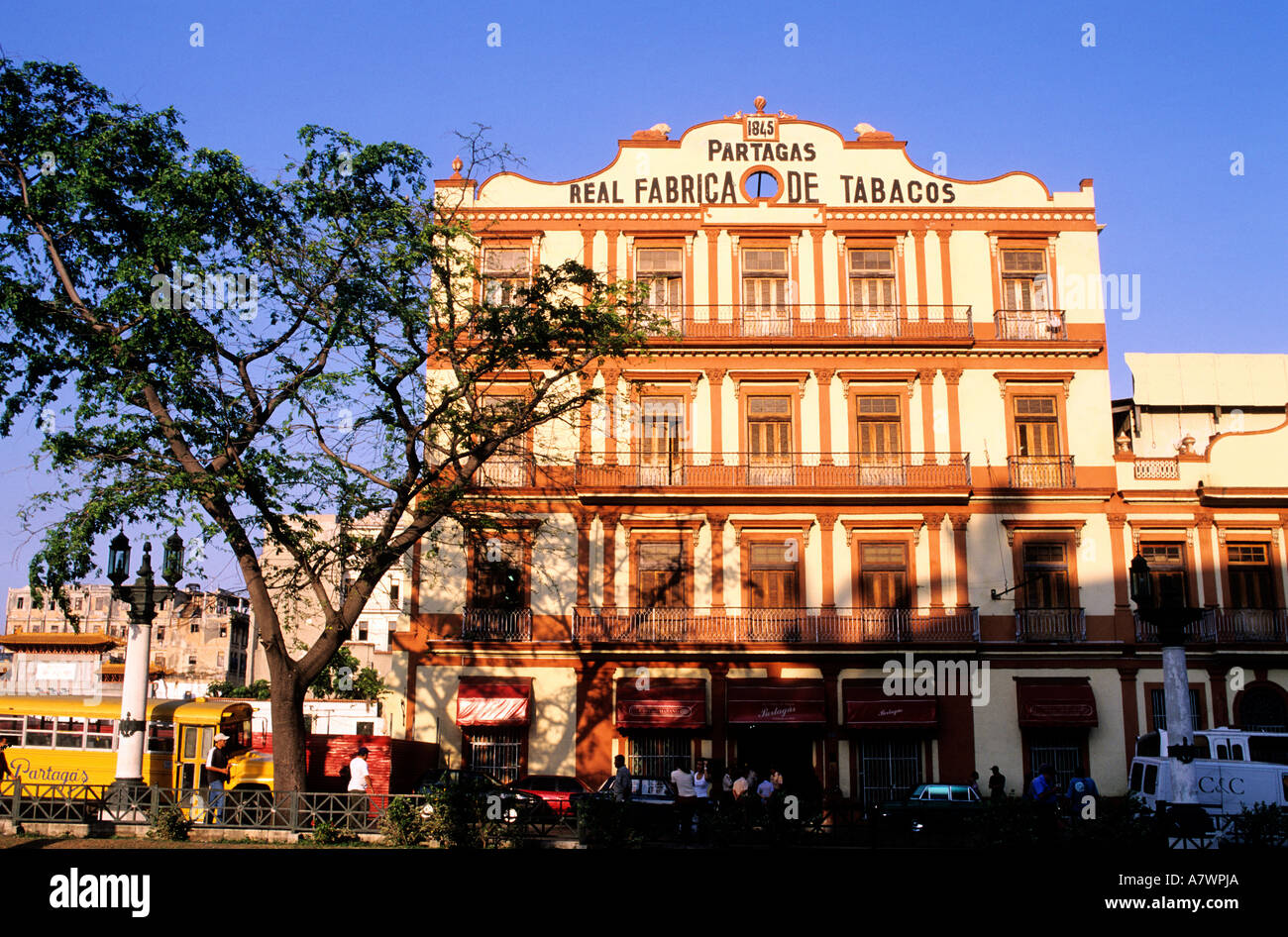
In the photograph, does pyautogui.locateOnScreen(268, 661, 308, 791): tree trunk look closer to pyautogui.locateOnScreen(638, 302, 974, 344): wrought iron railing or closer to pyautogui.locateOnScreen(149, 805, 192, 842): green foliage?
pyautogui.locateOnScreen(149, 805, 192, 842): green foliage

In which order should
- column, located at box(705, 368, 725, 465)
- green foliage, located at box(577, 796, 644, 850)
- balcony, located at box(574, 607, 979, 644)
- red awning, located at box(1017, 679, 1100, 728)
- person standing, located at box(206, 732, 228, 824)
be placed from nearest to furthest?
green foliage, located at box(577, 796, 644, 850)
person standing, located at box(206, 732, 228, 824)
red awning, located at box(1017, 679, 1100, 728)
balcony, located at box(574, 607, 979, 644)
column, located at box(705, 368, 725, 465)

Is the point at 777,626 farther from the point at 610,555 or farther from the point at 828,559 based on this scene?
the point at 610,555

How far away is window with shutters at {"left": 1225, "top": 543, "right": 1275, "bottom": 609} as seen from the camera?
31.4 metres

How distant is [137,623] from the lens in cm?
2073

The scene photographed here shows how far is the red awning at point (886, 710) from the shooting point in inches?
1168

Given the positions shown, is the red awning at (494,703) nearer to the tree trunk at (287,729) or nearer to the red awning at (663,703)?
the red awning at (663,703)

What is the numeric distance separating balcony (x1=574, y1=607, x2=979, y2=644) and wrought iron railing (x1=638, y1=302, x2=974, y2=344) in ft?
25.5

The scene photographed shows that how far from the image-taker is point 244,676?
348 feet

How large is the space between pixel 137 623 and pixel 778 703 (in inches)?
632

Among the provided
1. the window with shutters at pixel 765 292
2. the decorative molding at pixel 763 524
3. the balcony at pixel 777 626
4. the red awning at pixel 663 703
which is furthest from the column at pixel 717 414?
the red awning at pixel 663 703

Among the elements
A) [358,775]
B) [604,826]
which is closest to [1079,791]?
[604,826]

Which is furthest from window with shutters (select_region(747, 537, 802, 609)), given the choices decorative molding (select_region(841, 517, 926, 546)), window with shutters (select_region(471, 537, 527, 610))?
window with shutters (select_region(471, 537, 527, 610))
